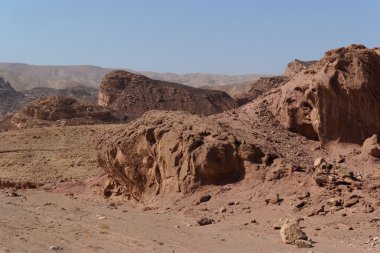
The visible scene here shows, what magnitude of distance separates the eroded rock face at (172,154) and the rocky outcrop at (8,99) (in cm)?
7494

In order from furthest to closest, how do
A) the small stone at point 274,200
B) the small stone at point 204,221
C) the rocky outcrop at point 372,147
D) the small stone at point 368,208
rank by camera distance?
the rocky outcrop at point 372,147 < the small stone at point 274,200 < the small stone at point 204,221 < the small stone at point 368,208

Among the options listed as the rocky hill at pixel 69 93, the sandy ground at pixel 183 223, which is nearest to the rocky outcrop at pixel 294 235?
the sandy ground at pixel 183 223

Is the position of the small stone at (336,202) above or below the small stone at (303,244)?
above

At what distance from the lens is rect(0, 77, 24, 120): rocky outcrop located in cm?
A: 9212

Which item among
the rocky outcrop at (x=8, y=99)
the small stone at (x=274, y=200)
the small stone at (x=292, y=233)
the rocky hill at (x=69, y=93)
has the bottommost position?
the rocky outcrop at (x=8, y=99)

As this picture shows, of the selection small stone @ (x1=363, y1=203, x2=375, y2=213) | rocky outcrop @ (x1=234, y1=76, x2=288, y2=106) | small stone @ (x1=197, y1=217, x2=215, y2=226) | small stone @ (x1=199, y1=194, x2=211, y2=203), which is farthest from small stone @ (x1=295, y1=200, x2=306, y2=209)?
rocky outcrop @ (x1=234, y1=76, x2=288, y2=106)

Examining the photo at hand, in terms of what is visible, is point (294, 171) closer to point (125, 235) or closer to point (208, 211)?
point (208, 211)

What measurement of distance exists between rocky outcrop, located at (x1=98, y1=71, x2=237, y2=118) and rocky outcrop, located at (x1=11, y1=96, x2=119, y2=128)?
36.6 ft

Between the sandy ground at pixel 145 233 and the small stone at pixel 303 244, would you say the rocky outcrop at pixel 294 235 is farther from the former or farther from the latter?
the sandy ground at pixel 145 233

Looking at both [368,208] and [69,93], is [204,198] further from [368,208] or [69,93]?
[69,93]

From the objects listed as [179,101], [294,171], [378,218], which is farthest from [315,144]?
[179,101]

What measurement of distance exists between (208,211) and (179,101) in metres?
47.5

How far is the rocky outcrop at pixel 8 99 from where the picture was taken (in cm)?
9212

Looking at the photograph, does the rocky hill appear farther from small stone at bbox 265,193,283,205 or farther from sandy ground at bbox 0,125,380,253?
small stone at bbox 265,193,283,205
